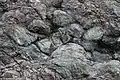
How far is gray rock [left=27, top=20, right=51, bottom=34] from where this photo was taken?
7.60 m

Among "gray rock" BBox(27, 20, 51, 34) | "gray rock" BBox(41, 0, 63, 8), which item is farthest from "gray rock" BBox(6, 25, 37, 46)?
"gray rock" BBox(41, 0, 63, 8)

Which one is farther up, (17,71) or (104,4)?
(104,4)

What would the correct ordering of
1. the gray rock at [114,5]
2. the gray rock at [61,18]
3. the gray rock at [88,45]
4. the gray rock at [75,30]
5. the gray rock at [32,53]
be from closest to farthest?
the gray rock at [32,53] → the gray rock at [88,45] → the gray rock at [75,30] → the gray rock at [61,18] → the gray rock at [114,5]

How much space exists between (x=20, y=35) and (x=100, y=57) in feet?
9.16

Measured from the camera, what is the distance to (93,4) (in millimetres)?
8625

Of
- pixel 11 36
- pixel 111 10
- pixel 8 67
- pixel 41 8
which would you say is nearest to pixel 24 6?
pixel 41 8

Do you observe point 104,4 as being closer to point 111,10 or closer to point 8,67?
point 111,10

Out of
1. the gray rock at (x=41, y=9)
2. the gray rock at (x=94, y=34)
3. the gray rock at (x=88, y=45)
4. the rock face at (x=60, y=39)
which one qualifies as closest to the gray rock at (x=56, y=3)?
the rock face at (x=60, y=39)

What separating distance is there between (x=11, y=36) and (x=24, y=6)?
60.0 inches

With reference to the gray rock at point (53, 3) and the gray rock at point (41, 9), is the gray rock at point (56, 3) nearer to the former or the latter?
the gray rock at point (53, 3)

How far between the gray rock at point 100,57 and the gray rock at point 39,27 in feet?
5.98

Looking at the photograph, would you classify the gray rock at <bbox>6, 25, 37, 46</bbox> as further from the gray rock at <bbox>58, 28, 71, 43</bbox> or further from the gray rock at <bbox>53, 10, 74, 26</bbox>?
the gray rock at <bbox>53, 10, 74, 26</bbox>

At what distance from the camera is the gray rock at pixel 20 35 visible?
23.7 feet

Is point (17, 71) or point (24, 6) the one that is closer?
point (17, 71)
